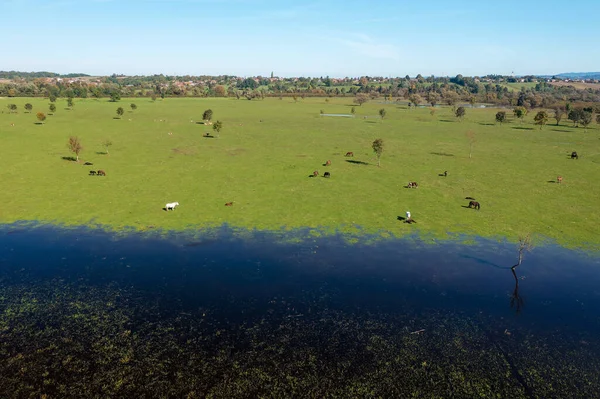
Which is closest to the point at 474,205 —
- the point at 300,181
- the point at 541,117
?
the point at 300,181

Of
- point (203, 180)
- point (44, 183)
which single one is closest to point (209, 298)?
point (203, 180)

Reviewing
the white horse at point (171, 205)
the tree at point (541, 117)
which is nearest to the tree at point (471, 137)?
the tree at point (541, 117)

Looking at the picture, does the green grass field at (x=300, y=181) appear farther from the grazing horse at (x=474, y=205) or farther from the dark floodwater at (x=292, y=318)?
the dark floodwater at (x=292, y=318)

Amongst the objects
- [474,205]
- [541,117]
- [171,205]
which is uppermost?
[541,117]

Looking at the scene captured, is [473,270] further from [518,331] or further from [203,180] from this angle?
[203,180]

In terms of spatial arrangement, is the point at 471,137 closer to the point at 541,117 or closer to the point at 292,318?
the point at 541,117

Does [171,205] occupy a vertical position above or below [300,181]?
below

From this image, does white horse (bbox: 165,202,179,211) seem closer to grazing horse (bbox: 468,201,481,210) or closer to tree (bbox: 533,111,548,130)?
grazing horse (bbox: 468,201,481,210)

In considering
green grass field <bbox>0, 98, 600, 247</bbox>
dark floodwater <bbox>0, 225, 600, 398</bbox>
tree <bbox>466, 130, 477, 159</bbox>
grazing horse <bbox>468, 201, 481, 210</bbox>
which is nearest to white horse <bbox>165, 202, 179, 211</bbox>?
green grass field <bbox>0, 98, 600, 247</bbox>
